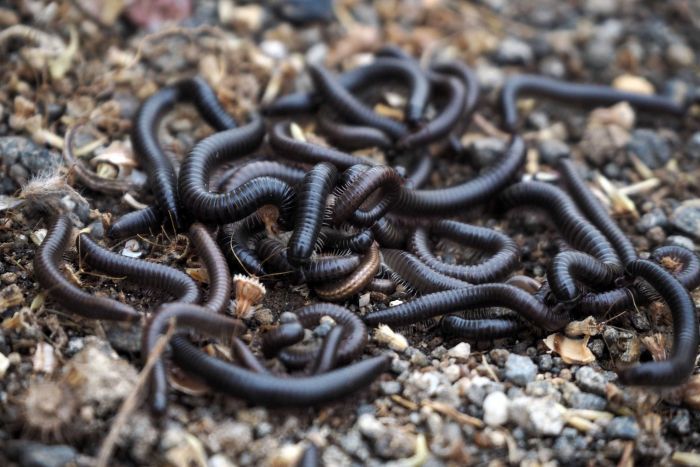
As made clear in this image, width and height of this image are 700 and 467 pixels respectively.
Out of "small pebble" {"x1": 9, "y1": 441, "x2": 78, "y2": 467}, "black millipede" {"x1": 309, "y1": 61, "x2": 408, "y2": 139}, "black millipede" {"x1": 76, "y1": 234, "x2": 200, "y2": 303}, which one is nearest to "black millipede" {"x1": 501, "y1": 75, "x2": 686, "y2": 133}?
"black millipede" {"x1": 309, "y1": 61, "x2": 408, "y2": 139}

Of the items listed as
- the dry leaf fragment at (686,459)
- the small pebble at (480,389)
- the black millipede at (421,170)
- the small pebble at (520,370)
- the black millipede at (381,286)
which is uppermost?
the black millipede at (421,170)

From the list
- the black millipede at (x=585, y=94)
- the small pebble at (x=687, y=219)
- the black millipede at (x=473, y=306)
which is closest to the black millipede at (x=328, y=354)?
the black millipede at (x=473, y=306)

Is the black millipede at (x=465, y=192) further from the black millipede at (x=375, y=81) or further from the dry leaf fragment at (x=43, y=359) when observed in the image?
the dry leaf fragment at (x=43, y=359)

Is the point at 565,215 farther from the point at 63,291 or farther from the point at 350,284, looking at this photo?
the point at 63,291

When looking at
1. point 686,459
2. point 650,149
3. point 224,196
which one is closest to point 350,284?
point 224,196

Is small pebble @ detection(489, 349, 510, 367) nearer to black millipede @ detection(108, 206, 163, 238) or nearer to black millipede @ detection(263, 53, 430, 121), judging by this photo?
black millipede @ detection(263, 53, 430, 121)
